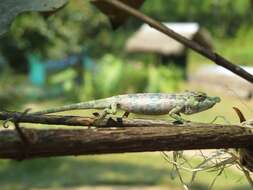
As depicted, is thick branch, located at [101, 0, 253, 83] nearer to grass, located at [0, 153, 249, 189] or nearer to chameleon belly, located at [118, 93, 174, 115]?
chameleon belly, located at [118, 93, 174, 115]

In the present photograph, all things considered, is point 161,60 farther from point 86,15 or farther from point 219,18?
point 219,18

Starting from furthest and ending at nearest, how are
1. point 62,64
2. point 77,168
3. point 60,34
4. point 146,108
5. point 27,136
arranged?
point 62,64 < point 60,34 < point 77,168 < point 146,108 < point 27,136

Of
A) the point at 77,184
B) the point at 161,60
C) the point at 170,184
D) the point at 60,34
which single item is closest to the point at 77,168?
the point at 77,184

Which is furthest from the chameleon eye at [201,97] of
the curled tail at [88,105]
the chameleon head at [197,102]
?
the curled tail at [88,105]

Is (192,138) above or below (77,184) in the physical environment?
below

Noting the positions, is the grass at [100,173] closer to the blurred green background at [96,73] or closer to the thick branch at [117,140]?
the blurred green background at [96,73]

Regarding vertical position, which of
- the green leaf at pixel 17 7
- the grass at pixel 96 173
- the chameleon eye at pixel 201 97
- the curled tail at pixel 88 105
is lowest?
the curled tail at pixel 88 105
